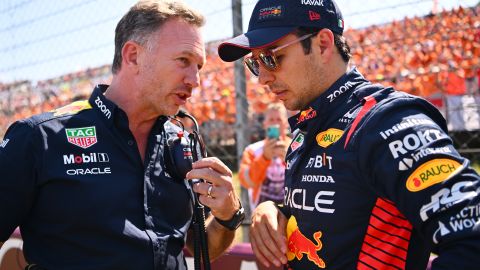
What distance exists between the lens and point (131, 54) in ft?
7.91

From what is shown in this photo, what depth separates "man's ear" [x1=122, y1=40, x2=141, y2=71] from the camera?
2381 millimetres

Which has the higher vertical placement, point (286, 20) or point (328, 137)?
point (286, 20)

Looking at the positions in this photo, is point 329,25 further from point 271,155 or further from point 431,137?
point 271,155

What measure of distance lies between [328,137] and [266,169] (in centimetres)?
309

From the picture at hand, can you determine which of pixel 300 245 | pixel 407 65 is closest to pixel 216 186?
pixel 300 245

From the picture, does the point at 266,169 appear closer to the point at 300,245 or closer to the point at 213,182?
the point at 213,182

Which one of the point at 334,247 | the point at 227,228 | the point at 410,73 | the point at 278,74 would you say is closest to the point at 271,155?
the point at 410,73

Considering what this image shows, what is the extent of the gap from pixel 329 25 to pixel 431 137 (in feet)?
2.21

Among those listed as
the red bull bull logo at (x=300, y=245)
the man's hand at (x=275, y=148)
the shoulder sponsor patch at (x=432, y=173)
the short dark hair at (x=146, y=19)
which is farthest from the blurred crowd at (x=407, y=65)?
the shoulder sponsor patch at (x=432, y=173)

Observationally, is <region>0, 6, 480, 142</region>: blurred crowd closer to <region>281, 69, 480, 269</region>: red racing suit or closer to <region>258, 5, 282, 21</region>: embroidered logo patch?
<region>258, 5, 282, 21</region>: embroidered logo patch

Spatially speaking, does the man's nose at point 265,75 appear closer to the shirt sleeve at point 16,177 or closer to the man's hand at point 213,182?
the man's hand at point 213,182

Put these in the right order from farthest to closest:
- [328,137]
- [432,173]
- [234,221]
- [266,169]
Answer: [266,169] < [234,221] < [328,137] < [432,173]

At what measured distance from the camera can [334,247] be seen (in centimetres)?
167

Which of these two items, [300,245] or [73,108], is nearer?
[300,245]
